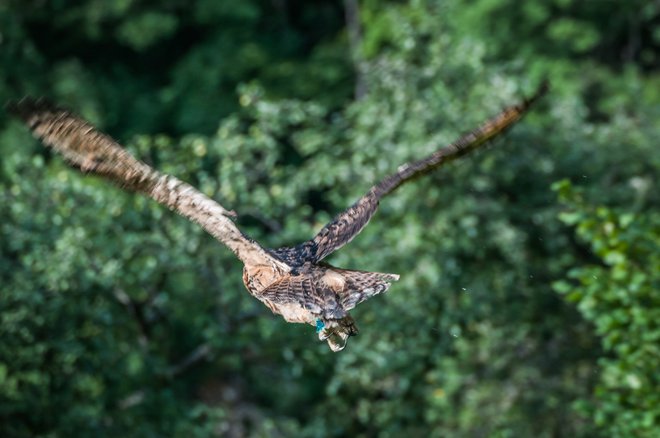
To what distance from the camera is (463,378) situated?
1252cm

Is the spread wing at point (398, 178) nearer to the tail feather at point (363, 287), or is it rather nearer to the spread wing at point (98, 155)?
the spread wing at point (98, 155)

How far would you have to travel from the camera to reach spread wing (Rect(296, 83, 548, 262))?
267 inches

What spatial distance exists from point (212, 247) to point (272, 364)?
190cm

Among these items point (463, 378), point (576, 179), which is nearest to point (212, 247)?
point (463, 378)

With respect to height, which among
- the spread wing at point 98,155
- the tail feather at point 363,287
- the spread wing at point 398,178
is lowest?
the tail feather at point 363,287

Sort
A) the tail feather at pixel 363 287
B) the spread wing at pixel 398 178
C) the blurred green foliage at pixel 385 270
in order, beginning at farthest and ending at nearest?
the blurred green foliage at pixel 385 270
the spread wing at pixel 398 178
the tail feather at pixel 363 287

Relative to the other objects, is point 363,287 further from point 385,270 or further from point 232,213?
point 385,270

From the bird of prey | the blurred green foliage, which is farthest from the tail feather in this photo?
the blurred green foliage

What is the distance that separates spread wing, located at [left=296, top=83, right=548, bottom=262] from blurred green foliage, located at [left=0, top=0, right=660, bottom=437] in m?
1.22

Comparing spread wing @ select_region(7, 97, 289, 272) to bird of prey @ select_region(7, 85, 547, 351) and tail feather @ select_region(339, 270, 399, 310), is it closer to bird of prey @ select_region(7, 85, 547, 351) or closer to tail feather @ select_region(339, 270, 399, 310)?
bird of prey @ select_region(7, 85, 547, 351)

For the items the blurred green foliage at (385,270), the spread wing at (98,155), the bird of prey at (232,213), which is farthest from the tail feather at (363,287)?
the blurred green foliage at (385,270)

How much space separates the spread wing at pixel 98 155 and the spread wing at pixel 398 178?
0.26m

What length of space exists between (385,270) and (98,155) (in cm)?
529

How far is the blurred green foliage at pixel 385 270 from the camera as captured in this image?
10.2 metres
